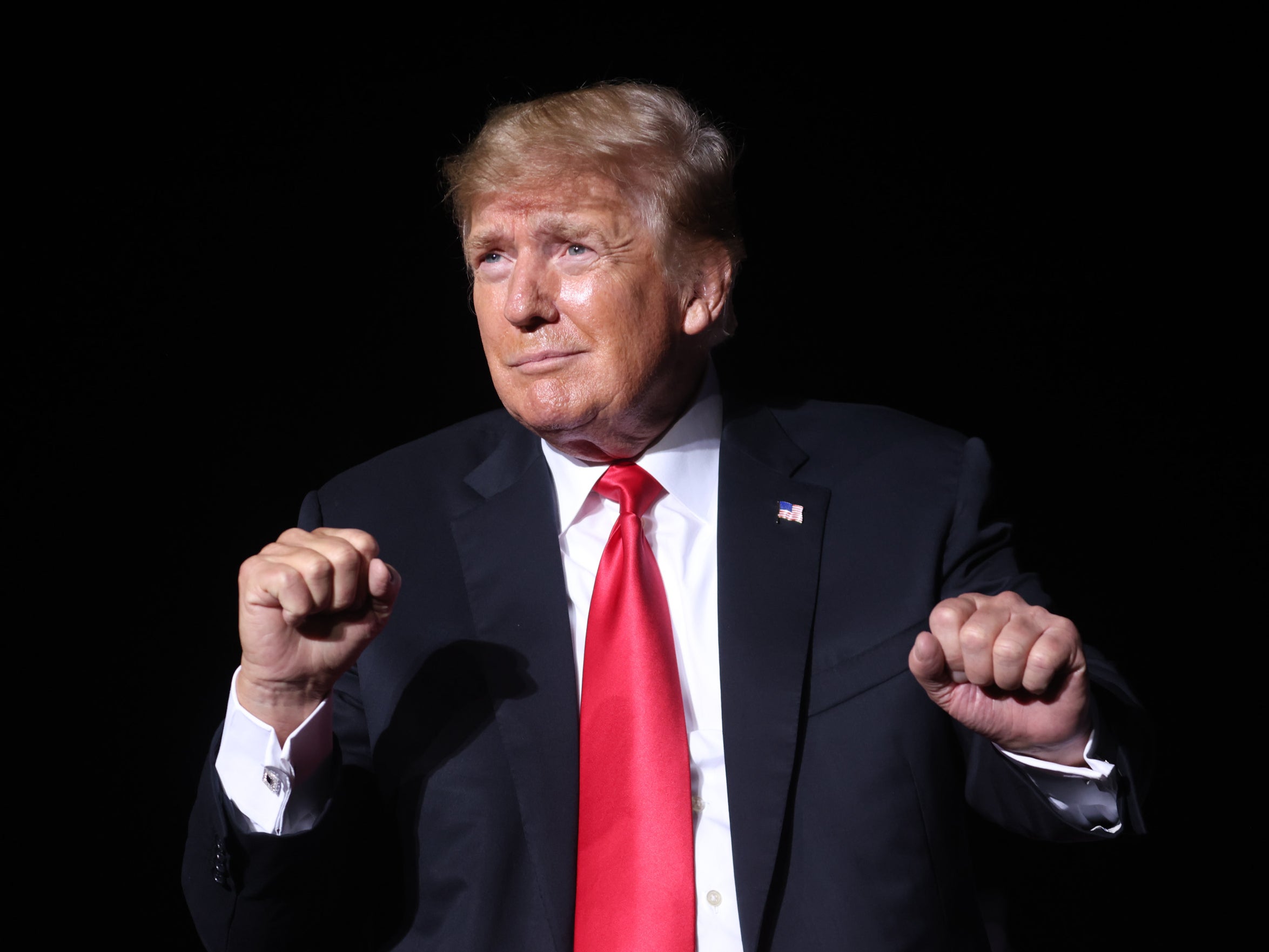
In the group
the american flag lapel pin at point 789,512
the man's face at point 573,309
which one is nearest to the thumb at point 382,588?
the man's face at point 573,309

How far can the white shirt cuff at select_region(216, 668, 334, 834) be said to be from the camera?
1444 mm

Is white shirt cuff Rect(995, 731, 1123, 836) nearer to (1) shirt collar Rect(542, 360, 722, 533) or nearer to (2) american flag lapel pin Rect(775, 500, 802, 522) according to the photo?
(2) american flag lapel pin Rect(775, 500, 802, 522)

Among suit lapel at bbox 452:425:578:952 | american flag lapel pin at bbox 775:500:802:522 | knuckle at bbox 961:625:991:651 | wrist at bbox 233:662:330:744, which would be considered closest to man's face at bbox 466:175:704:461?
suit lapel at bbox 452:425:578:952

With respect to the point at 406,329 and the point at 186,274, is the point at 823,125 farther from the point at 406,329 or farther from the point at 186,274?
the point at 186,274

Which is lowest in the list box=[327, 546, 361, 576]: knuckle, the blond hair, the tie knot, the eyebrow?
the tie knot

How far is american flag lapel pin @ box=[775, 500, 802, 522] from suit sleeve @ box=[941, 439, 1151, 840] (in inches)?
8.2

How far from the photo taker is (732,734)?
1.56 metres

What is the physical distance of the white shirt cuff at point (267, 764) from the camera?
1444 millimetres

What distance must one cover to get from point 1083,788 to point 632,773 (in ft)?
1.80

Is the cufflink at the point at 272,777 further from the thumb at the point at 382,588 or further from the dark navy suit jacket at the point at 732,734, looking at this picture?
the thumb at the point at 382,588

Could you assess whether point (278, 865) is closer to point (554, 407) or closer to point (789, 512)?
point (554, 407)

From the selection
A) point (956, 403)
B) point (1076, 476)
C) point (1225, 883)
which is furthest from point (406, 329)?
point (1225, 883)

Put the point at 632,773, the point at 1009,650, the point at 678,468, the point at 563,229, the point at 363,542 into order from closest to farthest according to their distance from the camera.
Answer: the point at 1009,650
the point at 363,542
the point at 632,773
the point at 563,229
the point at 678,468

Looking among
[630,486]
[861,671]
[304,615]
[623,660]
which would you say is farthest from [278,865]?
[861,671]
